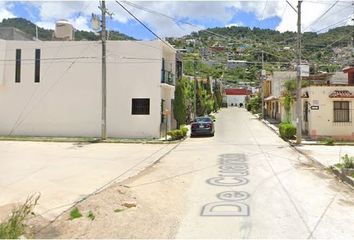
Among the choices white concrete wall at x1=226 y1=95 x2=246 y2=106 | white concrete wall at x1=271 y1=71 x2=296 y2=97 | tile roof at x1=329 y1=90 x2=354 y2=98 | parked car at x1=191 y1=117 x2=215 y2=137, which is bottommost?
parked car at x1=191 y1=117 x2=215 y2=137

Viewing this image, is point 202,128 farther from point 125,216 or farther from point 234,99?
point 234,99

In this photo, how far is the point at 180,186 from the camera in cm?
1302

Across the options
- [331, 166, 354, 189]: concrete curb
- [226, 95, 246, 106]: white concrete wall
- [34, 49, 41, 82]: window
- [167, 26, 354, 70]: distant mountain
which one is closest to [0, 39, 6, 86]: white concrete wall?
[34, 49, 41, 82]: window

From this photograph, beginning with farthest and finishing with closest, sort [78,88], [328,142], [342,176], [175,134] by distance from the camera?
[78,88]
[175,134]
[328,142]
[342,176]

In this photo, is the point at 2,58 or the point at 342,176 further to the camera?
the point at 2,58

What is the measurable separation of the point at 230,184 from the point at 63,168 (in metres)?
6.43

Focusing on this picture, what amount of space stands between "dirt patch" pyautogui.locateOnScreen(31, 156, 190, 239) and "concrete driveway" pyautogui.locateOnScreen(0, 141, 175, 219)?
2.31 ft

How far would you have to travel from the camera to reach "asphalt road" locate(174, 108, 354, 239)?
26.7ft

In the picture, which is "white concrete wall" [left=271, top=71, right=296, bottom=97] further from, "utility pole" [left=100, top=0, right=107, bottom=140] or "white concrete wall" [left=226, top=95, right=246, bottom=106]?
"white concrete wall" [left=226, top=95, right=246, bottom=106]

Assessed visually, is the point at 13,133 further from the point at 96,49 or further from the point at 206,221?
the point at 206,221

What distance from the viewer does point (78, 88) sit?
31.2 m

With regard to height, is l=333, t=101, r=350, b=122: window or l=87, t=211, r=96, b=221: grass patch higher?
l=333, t=101, r=350, b=122: window

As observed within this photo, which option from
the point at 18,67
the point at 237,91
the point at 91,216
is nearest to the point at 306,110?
the point at 18,67

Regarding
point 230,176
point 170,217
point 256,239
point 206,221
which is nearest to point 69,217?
point 170,217
